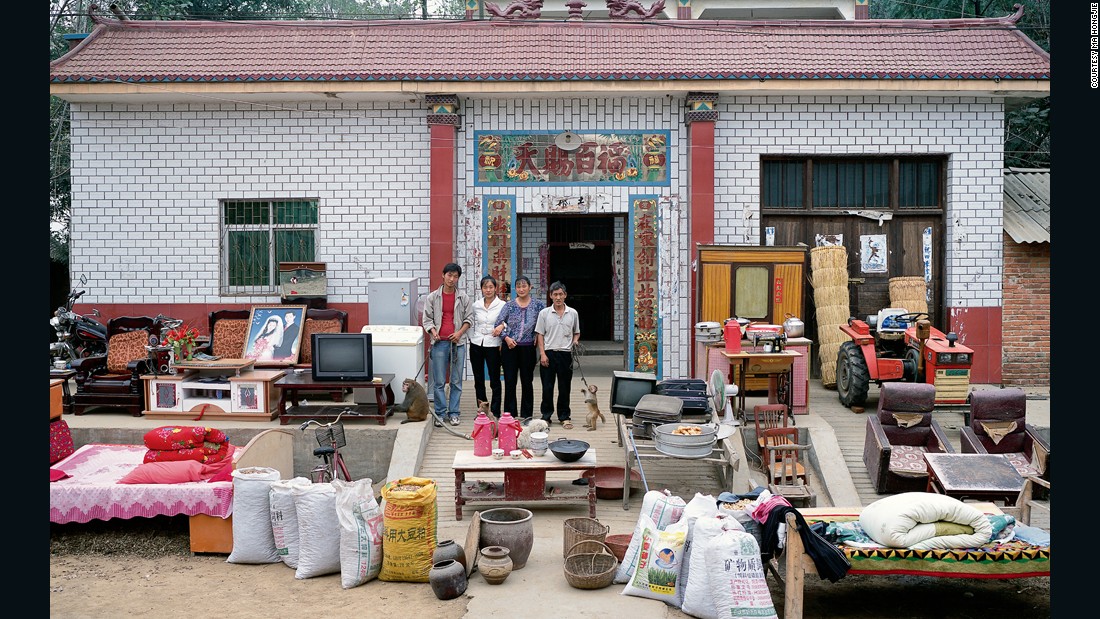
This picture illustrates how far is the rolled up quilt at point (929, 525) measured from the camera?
703cm

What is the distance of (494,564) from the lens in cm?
750

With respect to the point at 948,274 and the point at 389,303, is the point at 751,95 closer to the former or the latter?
the point at 948,274

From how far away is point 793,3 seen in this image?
20.3 meters

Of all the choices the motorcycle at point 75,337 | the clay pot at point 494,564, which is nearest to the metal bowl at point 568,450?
the clay pot at point 494,564

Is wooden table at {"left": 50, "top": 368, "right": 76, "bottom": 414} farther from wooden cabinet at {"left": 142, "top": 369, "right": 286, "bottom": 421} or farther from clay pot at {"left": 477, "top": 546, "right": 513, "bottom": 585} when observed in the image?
clay pot at {"left": 477, "top": 546, "right": 513, "bottom": 585}

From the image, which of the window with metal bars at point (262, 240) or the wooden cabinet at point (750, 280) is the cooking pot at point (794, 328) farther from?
the window with metal bars at point (262, 240)

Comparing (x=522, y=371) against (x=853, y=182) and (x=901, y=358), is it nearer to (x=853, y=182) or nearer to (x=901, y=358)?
(x=901, y=358)

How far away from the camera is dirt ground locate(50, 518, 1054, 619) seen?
7121 millimetres

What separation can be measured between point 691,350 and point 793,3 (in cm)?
1048

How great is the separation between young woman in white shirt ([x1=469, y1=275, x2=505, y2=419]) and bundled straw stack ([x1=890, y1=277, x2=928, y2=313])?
566 cm

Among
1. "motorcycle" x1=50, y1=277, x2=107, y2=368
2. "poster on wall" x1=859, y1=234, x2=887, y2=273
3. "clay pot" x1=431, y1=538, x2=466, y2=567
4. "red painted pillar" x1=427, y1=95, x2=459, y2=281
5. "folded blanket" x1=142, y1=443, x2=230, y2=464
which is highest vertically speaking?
"red painted pillar" x1=427, y1=95, x2=459, y2=281

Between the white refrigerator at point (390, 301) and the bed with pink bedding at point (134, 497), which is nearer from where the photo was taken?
the bed with pink bedding at point (134, 497)

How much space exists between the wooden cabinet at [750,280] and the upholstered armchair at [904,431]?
275cm

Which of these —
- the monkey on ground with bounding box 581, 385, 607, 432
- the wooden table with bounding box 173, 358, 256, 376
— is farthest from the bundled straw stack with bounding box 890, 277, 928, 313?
the wooden table with bounding box 173, 358, 256, 376
